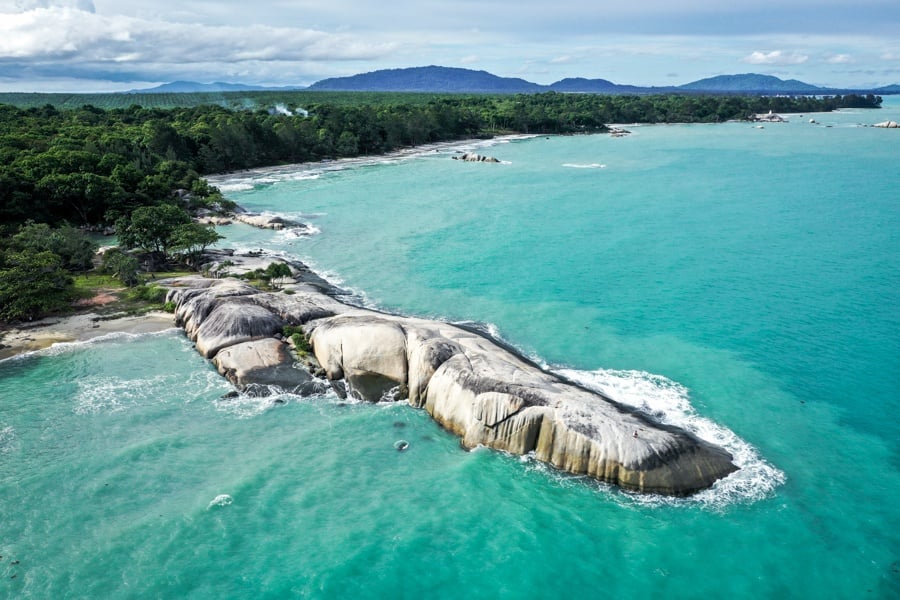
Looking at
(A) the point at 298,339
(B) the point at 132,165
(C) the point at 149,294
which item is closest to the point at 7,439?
(A) the point at 298,339

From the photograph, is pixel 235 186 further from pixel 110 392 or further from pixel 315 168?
pixel 110 392

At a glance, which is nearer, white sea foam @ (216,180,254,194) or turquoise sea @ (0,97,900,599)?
turquoise sea @ (0,97,900,599)

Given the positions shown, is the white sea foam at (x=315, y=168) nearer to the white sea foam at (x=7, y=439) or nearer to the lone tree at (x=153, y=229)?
the lone tree at (x=153, y=229)

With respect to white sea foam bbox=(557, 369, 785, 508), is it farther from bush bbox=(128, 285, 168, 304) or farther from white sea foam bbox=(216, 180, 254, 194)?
white sea foam bbox=(216, 180, 254, 194)

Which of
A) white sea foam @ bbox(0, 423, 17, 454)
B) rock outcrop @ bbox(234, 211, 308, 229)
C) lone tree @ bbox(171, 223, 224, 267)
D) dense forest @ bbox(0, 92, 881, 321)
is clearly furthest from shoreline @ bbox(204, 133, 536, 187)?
white sea foam @ bbox(0, 423, 17, 454)

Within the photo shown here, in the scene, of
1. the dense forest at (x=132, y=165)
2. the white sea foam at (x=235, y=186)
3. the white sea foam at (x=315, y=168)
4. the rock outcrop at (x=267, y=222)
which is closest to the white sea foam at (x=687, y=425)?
the dense forest at (x=132, y=165)

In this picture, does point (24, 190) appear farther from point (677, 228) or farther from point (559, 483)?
point (677, 228)
